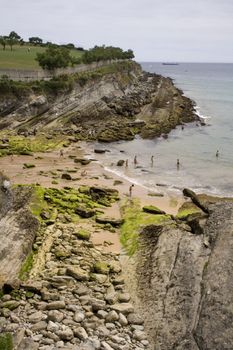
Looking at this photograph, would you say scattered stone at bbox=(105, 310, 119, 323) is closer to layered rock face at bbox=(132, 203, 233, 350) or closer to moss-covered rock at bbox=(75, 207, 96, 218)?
layered rock face at bbox=(132, 203, 233, 350)

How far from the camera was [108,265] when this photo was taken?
79.4 ft

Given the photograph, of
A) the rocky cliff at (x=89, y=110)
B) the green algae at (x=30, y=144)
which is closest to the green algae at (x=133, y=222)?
the green algae at (x=30, y=144)

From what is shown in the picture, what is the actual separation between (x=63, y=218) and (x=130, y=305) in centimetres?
1115

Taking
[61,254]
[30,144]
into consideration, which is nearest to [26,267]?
[61,254]

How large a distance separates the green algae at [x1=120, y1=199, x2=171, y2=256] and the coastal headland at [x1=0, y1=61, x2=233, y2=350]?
0.27 ft

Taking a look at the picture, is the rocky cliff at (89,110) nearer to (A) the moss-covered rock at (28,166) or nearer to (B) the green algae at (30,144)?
(B) the green algae at (30,144)

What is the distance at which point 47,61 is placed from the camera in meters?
74.8

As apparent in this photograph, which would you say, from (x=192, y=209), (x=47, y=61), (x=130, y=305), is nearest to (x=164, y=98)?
(x=47, y=61)

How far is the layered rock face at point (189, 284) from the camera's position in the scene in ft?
57.2

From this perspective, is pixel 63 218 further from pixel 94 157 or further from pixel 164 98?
pixel 164 98

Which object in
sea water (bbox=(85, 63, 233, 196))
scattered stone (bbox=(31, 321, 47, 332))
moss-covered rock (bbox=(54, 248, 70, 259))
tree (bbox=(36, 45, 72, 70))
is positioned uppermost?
tree (bbox=(36, 45, 72, 70))

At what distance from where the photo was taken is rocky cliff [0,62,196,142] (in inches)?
2564

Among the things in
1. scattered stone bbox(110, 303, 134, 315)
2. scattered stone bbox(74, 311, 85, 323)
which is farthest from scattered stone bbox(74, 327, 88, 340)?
scattered stone bbox(110, 303, 134, 315)

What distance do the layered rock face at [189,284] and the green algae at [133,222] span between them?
1.08 m
